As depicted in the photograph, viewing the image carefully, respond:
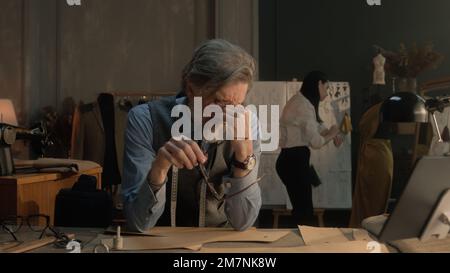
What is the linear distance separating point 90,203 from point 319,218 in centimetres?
190

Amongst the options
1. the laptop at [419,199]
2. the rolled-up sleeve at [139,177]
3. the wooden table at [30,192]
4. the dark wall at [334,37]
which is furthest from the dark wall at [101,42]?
the laptop at [419,199]

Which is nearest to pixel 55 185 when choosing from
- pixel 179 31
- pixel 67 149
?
pixel 67 149

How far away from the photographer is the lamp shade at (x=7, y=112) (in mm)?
2559

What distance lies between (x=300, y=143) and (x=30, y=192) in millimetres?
1599

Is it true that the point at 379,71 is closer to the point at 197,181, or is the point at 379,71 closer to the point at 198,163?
the point at 197,181

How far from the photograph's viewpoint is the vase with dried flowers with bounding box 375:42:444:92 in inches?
117

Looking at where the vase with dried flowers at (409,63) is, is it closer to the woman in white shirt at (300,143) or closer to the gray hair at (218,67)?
the woman in white shirt at (300,143)

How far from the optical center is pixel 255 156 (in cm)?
112

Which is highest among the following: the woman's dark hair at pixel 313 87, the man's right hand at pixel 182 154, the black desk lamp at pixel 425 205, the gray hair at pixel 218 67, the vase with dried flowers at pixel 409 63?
the vase with dried flowers at pixel 409 63

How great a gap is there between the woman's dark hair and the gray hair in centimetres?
190

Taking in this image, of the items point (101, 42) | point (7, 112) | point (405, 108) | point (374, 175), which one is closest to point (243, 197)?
point (405, 108)

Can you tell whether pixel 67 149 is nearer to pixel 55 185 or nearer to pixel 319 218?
pixel 55 185

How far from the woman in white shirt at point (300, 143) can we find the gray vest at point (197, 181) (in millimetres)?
1634

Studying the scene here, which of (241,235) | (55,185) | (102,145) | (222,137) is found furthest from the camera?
(102,145)
